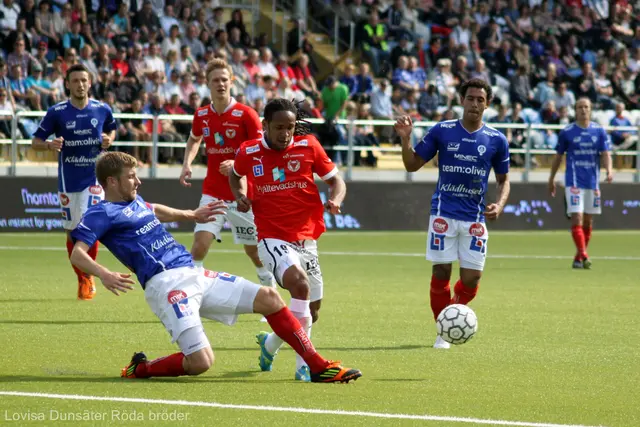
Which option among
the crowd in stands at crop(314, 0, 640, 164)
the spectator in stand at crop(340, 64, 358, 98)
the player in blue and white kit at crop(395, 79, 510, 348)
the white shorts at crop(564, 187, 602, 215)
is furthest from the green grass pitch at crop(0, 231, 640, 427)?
the crowd in stands at crop(314, 0, 640, 164)

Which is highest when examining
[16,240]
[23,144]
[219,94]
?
[219,94]

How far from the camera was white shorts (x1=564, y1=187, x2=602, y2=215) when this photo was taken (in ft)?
59.9

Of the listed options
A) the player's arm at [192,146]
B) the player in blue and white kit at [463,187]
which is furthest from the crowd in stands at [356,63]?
the player in blue and white kit at [463,187]

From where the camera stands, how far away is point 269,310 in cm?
798

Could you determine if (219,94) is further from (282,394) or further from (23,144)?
(23,144)

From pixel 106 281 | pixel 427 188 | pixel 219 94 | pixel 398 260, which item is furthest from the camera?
pixel 427 188

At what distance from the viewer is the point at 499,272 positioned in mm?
16797

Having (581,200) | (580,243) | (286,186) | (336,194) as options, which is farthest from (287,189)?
(581,200)

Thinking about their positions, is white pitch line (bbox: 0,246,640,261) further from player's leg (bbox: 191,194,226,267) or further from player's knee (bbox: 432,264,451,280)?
player's knee (bbox: 432,264,451,280)

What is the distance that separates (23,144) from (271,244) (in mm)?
14411

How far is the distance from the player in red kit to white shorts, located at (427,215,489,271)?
249 centimetres

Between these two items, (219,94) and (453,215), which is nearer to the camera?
(453,215)

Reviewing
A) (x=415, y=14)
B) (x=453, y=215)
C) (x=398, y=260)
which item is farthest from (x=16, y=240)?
(x=415, y=14)

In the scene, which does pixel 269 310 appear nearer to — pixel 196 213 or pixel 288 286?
pixel 288 286
